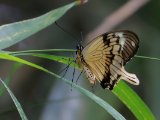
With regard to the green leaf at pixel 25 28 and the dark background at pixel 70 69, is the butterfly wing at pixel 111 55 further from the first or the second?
the dark background at pixel 70 69

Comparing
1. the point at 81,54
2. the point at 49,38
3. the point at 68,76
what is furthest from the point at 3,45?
the point at 49,38

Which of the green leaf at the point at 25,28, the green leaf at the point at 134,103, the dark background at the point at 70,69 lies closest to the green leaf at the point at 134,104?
the green leaf at the point at 134,103

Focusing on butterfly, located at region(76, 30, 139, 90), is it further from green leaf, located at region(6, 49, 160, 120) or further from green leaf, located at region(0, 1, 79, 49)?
green leaf, located at region(0, 1, 79, 49)

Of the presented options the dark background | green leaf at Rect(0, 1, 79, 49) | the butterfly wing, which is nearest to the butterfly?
the butterfly wing

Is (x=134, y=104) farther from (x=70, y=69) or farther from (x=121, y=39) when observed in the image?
(x=70, y=69)

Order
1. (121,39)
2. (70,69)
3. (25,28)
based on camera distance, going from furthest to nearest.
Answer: (70,69)
(121,39)
(25,28)

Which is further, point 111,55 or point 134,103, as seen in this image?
point 111,55

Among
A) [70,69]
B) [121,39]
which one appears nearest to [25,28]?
[121,39]
